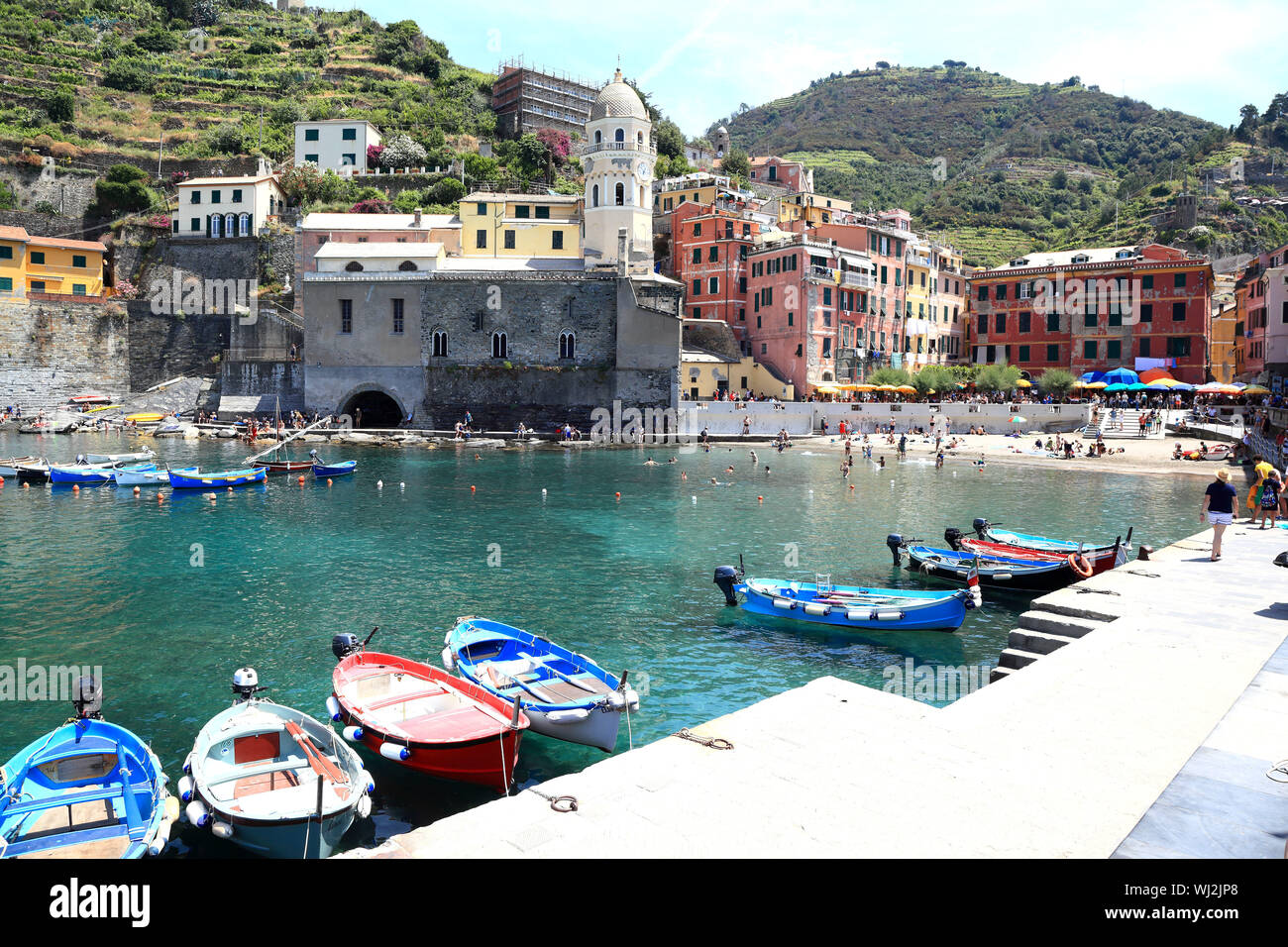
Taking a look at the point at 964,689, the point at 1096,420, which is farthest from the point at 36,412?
the point at 1096,420

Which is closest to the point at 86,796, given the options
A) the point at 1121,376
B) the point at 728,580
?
the point at 728,580

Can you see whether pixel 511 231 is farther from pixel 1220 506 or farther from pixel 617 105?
pixel 1220 506

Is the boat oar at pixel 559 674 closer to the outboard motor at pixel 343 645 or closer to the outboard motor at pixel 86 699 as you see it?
the outboard motor at pixel 343 645

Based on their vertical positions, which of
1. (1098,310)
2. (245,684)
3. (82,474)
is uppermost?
(1098,310)

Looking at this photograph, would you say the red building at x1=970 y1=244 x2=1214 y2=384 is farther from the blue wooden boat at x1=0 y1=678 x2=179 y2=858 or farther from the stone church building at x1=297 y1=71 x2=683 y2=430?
the blue wooden boat at x1=0 y1=678 x2=179 y2=858

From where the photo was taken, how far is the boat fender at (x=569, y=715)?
10.7 m

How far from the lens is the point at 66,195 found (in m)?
→ 68.3

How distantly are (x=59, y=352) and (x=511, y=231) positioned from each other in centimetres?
3138

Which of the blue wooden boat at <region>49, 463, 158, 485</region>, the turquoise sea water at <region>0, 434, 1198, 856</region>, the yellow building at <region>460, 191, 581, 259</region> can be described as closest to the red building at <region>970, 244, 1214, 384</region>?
the turquoise sea water at <region>0, 434, 1198, 856</region>

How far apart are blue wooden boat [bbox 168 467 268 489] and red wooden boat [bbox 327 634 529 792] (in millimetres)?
25319

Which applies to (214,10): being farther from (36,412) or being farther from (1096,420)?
(1096,420)

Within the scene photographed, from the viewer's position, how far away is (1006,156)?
481 feet
